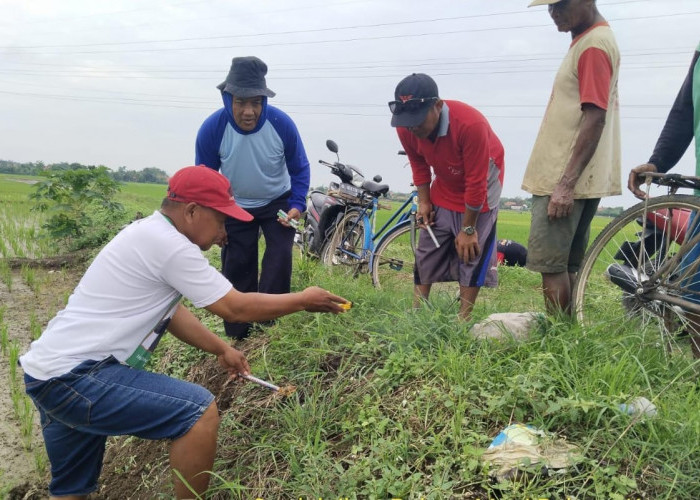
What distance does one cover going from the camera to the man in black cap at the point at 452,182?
3039mm

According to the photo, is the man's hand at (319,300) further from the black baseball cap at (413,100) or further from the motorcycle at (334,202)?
the motorcycle at (334,202)

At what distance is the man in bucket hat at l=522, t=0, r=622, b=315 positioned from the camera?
271 cm

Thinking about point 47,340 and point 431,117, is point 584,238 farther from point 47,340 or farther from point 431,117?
point 47,340

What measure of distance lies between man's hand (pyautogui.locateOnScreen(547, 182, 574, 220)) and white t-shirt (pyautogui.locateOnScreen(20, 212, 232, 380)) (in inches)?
67.3

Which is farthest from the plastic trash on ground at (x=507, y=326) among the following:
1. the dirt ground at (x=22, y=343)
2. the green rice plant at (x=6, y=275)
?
the green rice plant at (x=6, y=275)

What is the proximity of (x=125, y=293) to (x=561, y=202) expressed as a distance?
2110 millimetres

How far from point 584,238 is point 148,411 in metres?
2.44

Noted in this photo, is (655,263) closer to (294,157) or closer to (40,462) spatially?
(294,157)

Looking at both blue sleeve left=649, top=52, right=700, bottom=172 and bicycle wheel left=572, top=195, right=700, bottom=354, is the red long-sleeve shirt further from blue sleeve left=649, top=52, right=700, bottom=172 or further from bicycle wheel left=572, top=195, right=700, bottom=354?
blue sleeve left=649, top=52, right=700, bottom=172

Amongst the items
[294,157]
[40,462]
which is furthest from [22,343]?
[294,157]

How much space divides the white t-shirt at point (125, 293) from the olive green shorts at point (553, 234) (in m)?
1.69

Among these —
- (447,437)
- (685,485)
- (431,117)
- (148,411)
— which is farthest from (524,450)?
(431,117)

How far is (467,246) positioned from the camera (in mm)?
3238

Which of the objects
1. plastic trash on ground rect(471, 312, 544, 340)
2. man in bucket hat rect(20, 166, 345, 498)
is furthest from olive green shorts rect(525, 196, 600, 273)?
man in bucket hat rect(20, 166, 345, 498)
